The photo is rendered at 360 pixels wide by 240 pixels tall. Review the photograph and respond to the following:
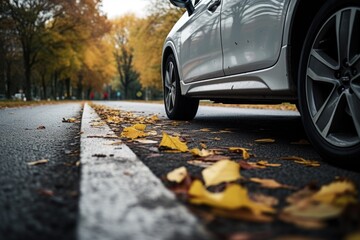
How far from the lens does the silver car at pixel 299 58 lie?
2113 millimetres

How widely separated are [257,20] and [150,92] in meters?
63.1

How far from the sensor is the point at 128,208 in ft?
4.13

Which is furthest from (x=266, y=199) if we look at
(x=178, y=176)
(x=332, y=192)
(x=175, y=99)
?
(x=175, y=99)

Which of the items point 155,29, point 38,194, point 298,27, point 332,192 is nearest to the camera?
point 332,192

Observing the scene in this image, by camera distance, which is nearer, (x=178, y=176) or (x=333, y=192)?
(x=333, y=192)

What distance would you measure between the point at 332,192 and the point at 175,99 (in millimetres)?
4056

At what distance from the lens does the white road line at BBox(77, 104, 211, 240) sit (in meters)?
1.05

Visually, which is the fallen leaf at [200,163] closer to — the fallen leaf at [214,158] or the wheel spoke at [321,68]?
the fallen leaf at [214,158]

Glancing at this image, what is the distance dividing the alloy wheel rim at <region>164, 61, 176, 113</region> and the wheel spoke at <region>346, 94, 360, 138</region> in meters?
3.52

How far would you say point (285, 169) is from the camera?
2082 millimetres

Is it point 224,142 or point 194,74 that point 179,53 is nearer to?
point 194,74

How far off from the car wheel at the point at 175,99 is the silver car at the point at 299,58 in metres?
1.33

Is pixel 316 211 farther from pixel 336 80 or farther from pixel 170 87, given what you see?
pixel 170 87

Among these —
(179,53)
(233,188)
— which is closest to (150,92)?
(179,53)
